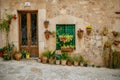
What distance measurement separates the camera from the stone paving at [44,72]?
24.8ft

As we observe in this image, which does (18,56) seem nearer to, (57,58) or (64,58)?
(57,58)

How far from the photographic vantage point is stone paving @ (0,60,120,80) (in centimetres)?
756

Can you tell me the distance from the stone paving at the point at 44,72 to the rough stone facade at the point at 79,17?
43.4 inches

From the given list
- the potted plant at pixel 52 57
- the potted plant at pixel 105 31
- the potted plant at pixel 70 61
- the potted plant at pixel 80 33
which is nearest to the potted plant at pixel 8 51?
the potted plant at pixel 52 57

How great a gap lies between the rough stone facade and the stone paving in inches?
43.4

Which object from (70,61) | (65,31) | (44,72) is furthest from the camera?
(65,31)

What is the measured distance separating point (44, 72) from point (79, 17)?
3.09 meters

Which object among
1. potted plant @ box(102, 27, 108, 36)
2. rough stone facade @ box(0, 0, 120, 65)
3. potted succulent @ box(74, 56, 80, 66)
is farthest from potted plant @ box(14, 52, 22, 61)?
potted plant @ box(102, 27, 108, 36)

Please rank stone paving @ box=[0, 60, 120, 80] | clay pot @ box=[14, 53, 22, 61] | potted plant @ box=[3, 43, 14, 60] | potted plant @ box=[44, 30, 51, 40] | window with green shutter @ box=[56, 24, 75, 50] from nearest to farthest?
stone paving @ box=[0, 60, 120, 80]
potted plant @ box=[3, 43, 14, 60]
clay pot @ box=[14, 53, 22, 61]
potted plant @ box=[44, 30, 51, 40]
window with green shutter @ box=[56, 24, 75, 50]

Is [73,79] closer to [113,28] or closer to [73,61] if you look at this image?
[73,61]

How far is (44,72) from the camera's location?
321 inches

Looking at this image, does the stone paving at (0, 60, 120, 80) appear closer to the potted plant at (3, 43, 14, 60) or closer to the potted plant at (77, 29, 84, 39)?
the potted plant at (3, 43, 14, 60)

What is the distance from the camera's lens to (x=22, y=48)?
10.2m

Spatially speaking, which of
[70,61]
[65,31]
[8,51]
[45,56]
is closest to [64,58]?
[70,61]
